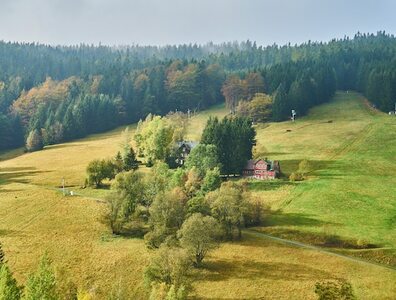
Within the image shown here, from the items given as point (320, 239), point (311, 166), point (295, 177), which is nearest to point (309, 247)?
point (320, 239)

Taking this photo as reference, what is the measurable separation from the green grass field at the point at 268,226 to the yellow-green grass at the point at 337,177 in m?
0.19

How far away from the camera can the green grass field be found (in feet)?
197

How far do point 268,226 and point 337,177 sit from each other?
25.8m

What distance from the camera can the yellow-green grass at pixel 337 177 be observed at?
244ft

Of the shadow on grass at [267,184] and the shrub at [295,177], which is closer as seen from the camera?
the shadow on grass at [267,184]

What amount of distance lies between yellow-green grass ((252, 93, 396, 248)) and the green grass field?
0.19 m

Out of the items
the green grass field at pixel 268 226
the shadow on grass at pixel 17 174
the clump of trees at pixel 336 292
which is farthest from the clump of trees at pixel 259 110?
the clump of trees at pixel 336 292

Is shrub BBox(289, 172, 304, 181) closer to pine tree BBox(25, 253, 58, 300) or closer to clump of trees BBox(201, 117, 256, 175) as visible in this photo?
clump of trees BBox(201, 117, 256, 175)

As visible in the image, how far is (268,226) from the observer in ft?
250

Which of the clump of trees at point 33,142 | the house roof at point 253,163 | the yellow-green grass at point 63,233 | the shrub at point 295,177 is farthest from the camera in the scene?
the clump of trees at point 33,142

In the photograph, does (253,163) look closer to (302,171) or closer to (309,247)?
(302,171)

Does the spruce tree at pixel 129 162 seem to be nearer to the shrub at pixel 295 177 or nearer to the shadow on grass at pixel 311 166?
the shadow on grass at pixel 311 166

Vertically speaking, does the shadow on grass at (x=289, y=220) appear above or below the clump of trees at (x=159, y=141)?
below

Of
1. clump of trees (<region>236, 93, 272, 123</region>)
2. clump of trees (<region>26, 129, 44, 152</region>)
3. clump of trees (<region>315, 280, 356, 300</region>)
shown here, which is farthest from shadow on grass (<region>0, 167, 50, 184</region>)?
clump of trees (<region>315, 280, 356, 300</region>)
